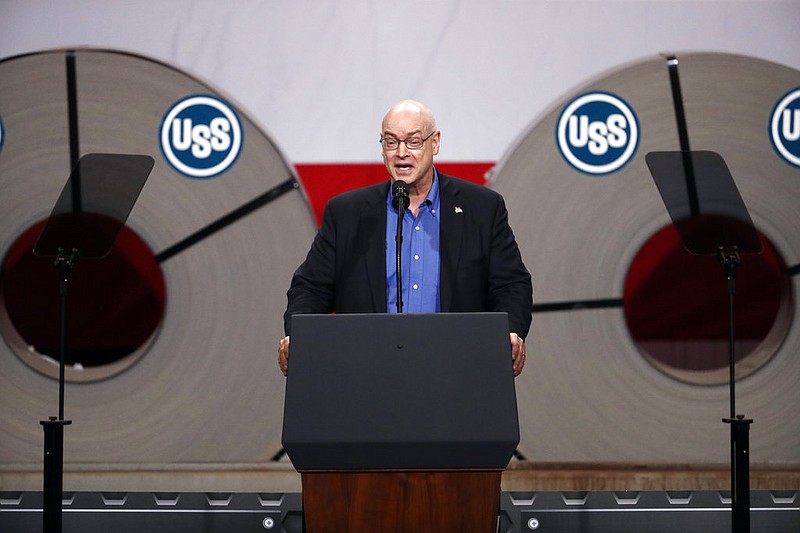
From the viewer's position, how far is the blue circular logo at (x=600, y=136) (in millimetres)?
2611

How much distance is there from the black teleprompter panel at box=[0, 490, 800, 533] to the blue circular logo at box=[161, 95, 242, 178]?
90 cm

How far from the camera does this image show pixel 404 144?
5.95 feet

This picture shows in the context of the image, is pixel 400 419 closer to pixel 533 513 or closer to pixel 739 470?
pixel 533 513

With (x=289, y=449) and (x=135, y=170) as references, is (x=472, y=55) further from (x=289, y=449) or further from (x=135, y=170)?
(x=289, y=449)

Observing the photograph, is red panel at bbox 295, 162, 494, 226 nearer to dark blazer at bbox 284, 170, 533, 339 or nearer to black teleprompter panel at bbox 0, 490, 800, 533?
dark blazer at bbox 284, 170, 533, 339

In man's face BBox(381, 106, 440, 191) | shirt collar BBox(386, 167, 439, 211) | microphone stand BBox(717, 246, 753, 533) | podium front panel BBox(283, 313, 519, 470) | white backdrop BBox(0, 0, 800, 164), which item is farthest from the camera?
white backdrop BBox(0, 0, 800, 164)

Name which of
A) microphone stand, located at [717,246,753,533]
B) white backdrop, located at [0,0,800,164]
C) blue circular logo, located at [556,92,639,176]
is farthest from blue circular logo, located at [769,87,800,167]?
microphone stand, located at [717,246,753,533]

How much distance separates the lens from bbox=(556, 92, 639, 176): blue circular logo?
2611mm

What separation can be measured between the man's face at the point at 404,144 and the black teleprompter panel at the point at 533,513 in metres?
0.78

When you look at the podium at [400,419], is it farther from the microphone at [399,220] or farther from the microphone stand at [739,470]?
the microphone stand at [739,470]

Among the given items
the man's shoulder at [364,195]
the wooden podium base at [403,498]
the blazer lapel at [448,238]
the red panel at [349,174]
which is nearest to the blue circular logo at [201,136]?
the red panel at [349,174]

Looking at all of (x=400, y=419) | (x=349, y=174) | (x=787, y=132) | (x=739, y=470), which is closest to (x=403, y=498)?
(x=400, y=419)

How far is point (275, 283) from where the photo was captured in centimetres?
263

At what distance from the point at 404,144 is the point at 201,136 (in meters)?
1.00
